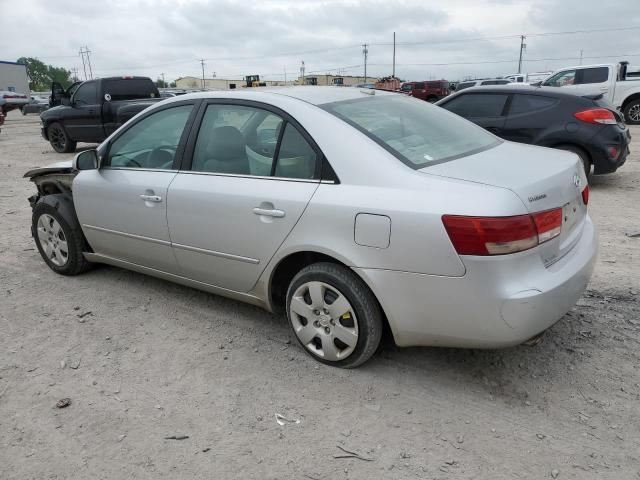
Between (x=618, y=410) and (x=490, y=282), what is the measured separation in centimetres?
99

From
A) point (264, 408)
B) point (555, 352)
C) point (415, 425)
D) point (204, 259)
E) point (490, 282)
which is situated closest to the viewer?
point (490, 282)

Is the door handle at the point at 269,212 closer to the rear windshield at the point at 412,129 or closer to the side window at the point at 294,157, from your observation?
the side window at the point at 294,157

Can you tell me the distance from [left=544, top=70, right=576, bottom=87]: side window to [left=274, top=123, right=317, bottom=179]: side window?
47.9 ft

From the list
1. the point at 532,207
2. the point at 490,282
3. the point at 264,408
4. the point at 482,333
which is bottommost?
the point at 264,408

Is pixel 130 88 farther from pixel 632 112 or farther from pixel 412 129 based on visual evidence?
pixel 632 112

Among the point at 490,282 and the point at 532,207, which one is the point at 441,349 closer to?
the point at 490,282

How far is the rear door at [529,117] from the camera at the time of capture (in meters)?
7.27

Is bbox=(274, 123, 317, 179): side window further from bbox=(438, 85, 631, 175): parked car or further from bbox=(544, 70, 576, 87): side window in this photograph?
bbox=(544, 70, 576, 87): side window

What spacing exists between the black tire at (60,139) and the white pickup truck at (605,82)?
1330cm

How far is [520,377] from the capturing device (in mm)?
2877

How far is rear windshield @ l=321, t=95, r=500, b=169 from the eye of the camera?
2.83 meters

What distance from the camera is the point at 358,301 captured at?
273 centimetres

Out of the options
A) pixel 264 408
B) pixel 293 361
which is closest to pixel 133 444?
pixel 264 408

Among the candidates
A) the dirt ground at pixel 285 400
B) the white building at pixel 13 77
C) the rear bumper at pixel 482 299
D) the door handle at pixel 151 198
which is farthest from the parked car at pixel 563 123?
the white building at pixel 13 77
